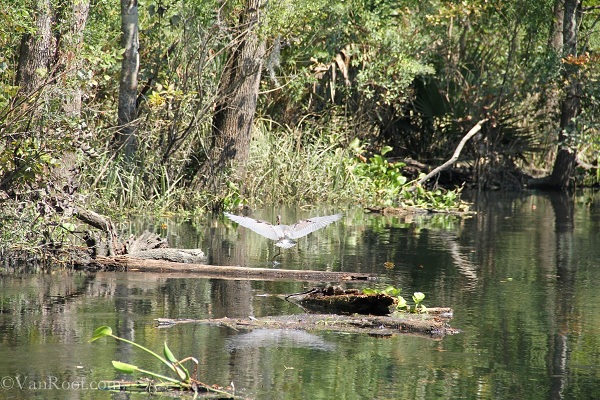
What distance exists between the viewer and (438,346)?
26.4ft

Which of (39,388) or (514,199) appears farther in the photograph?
(514,199)

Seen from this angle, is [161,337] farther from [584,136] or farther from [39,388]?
[584,136]

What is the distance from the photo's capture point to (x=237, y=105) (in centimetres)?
1983

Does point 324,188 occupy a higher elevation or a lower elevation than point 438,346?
higher

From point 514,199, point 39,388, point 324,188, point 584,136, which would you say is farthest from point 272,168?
point 39,388

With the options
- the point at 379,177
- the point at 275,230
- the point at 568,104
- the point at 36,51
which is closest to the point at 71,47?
the point at 36,51

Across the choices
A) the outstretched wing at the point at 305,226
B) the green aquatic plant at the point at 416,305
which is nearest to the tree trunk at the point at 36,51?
the outstretched wing at the point at 305,226

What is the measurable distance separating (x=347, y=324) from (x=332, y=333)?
1.05ft

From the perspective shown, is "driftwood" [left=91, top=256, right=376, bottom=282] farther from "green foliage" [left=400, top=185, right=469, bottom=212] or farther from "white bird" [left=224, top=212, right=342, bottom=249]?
"green foliage" [left=400, top=185, right=469, bottom=212]

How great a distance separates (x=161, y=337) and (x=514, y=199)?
17.3 meters

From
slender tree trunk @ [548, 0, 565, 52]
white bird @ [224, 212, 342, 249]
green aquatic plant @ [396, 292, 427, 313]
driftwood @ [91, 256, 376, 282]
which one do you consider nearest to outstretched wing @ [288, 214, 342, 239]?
white bird @ [224, 212, 342, 249]

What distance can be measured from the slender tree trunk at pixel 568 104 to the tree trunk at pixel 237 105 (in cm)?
891

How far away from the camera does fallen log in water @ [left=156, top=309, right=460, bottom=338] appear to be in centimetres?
852

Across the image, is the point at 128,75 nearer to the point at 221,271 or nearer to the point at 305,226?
the point at 221,271
